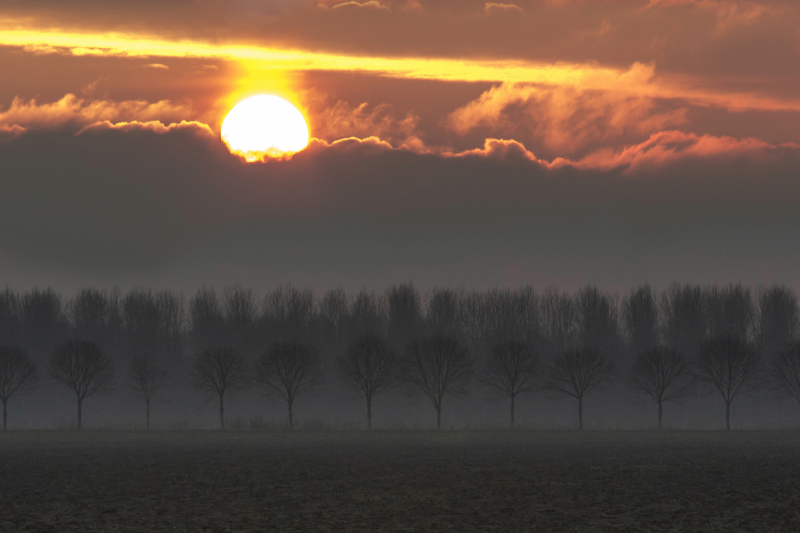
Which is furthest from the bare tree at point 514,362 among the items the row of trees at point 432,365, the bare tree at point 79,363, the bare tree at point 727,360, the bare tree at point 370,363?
the bare tree at point 79,363

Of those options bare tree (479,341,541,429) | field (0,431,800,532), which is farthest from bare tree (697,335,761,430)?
field (0,431,800,532)

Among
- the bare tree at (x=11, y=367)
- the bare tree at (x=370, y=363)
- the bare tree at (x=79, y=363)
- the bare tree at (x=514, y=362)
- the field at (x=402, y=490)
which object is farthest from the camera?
the bare tree at (x=370, y=363)

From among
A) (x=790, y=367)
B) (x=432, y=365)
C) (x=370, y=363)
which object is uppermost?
(x=370, y=363)

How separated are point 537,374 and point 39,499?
232 feet

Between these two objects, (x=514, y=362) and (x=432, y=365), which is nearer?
(x=514, y=362)

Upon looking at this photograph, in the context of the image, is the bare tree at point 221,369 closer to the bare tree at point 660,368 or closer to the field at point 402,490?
the bare tree at point 660,368

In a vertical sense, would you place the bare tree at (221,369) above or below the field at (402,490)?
above

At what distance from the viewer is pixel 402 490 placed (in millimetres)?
26672

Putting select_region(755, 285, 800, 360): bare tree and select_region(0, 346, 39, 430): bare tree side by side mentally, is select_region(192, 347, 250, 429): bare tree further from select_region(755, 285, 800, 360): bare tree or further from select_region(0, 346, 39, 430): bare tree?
select_region(755, 285, 800, 360): bare tree

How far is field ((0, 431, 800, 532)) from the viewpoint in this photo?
68.3ft

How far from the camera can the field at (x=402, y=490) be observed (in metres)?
20.8

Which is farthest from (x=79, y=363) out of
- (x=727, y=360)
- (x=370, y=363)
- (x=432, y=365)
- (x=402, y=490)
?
(x=402, y=490)

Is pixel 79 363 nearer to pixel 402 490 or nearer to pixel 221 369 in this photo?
pixel 221 369

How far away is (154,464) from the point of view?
35.5 meters
